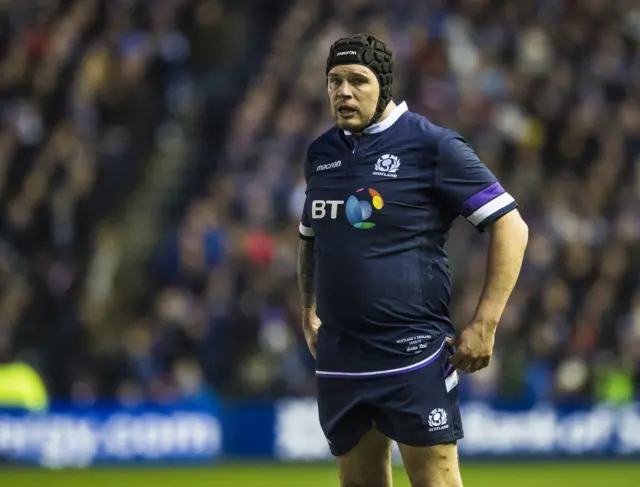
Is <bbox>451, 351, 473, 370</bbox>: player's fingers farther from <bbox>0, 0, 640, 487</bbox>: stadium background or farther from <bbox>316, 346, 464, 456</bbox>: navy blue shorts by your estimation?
<bbox>0, 0, 640, 487</bbox>: stadium background

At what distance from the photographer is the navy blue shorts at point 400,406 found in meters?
5.77

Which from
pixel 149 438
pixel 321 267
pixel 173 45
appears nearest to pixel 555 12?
pixel 173 45

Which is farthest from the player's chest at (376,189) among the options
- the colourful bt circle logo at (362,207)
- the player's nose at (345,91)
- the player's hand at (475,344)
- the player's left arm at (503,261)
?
the player's hand at (475,344)

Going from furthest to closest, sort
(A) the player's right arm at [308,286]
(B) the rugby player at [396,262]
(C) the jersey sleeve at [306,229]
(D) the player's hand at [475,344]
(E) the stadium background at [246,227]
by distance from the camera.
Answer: (E) the stadium background at [246,227] → (A) the player's right arm at [308,286] → (C) the jersey sleeve at [306,229] → (B) the rugby player at [396,262] → (D) the player's hand at [475,344]

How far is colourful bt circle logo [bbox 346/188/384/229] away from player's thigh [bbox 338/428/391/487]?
907 mm

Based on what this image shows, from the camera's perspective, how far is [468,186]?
18.8ft

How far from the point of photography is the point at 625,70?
18.7 meters

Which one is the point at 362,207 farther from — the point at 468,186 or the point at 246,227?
the point at 246,227

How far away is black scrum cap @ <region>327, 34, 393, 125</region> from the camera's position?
580cm

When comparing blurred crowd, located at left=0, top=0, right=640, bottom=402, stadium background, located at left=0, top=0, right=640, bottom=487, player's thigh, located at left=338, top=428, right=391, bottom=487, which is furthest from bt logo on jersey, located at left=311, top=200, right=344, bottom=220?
blurred crowd, located at left=0, top=0, right=640, bottom=402

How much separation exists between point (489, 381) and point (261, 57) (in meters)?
6.24

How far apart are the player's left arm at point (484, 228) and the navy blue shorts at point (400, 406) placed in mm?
163

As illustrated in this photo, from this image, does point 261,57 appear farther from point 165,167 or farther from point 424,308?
point 424,308

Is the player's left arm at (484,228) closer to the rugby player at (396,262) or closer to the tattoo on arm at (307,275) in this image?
the rugby player at (396,262)
